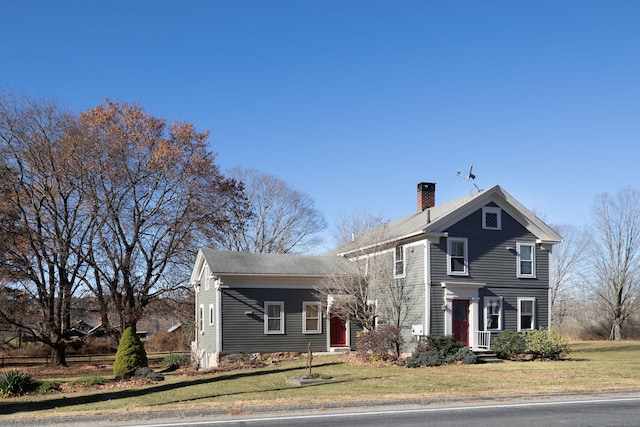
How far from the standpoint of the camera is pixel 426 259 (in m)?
26.9

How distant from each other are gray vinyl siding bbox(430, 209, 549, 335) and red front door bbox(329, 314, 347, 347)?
5799 mm

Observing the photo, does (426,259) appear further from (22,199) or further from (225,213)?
(22,199)

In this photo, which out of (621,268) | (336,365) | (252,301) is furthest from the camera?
(621,268)

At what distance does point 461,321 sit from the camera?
90.8ft

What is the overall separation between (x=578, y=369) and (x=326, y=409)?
492 inches

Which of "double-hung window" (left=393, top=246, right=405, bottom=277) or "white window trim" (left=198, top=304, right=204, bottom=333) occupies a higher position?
"double-hung window" (left=393, top=246, right=405, bottom=277)

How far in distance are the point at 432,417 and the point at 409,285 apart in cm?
1633

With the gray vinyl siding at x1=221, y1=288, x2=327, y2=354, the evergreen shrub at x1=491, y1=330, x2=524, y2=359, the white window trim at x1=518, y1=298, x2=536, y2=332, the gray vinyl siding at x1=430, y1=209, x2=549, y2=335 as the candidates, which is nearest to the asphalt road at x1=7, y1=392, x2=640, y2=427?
the evergreen shrub at x1=491, y1=330, x2=524, y2=359

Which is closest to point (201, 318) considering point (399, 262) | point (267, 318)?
point (267, 318)

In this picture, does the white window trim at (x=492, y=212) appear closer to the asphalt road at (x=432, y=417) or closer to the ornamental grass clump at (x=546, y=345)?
the ornamental grass clump at (x=546, y=345)

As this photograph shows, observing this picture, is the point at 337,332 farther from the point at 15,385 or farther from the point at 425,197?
the point at 15,385

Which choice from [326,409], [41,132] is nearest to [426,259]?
[326,409]

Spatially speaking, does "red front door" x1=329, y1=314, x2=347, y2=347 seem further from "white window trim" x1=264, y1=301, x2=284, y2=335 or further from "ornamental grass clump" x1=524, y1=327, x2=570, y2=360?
"ornamental grass clump" x1=524, y1=327, x2=570, y2=360

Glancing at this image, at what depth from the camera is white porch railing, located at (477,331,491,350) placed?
27.4 metres
